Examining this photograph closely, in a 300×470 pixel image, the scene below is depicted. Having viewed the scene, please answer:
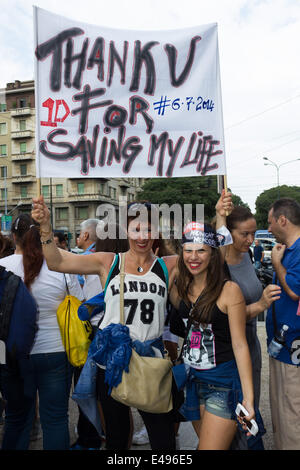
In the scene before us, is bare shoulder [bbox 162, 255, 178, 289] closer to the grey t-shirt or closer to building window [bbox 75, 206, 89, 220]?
the grey t-shirt

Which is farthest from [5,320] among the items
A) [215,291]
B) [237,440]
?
[237,440]

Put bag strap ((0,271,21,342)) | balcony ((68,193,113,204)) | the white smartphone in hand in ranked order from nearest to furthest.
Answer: the white smartphone in hand
bag strap ((0,271,21,342))
balcony ((68,193,113,204))

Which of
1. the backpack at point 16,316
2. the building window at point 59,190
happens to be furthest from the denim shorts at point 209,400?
the building window at point 59,190

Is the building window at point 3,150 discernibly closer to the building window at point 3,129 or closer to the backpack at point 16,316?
the building window at point 3,129

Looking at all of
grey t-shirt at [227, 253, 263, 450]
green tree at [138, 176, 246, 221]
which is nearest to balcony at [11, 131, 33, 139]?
green tree at [138, 176, 246, 221]

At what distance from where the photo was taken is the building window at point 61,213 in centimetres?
4991

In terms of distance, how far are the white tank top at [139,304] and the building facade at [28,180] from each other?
46716 millimetres

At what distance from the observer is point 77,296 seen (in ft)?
9.75

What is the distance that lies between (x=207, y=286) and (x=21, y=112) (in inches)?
2073

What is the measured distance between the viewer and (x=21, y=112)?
49.5 metres

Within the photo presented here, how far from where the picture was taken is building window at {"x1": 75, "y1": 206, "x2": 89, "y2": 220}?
162 feet

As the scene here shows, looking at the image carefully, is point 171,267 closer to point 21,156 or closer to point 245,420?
point 245,420

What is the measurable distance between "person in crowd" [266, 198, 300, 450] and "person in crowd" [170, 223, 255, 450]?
55cm

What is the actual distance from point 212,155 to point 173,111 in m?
0.46
